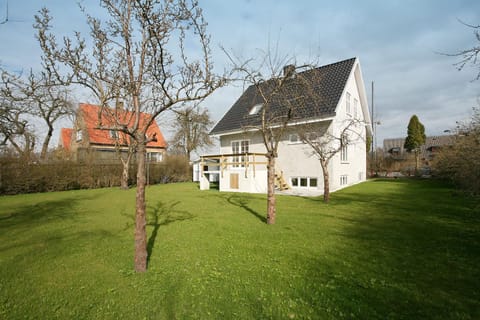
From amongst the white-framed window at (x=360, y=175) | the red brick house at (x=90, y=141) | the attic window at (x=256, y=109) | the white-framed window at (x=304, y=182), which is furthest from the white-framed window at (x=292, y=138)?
the white-framed window at (x=360, y=175)

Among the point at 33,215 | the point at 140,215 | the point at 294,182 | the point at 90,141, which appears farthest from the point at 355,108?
the point at 90,141

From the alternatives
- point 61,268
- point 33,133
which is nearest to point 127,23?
point 61,268

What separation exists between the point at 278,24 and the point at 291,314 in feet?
21.4

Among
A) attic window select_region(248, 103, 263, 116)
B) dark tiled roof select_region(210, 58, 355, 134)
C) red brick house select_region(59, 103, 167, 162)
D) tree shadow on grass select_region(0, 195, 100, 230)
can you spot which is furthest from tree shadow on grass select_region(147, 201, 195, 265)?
attic window select_region(248, 103, 263, 116)

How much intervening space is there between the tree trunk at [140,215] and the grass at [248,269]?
20 cm

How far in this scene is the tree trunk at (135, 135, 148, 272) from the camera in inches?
137

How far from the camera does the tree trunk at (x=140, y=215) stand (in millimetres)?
3473

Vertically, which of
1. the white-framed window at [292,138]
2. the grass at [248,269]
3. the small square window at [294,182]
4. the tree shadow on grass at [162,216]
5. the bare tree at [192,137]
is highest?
the bare tree at [192,137]

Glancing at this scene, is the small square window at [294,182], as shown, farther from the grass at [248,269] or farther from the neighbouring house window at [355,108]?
the grass at [248,269]

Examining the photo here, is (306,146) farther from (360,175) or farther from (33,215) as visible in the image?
(33,215)

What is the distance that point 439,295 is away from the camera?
2.87 metres

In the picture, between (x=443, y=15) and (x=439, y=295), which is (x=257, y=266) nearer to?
(x=439, y=295)

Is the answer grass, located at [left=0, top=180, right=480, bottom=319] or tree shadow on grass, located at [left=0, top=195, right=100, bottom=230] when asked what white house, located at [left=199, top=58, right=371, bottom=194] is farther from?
tree shadow on grass, located at [left=0, top=195, right=100, bottom=230]

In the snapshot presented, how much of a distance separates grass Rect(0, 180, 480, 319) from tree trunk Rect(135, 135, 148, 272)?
0.20 metres
